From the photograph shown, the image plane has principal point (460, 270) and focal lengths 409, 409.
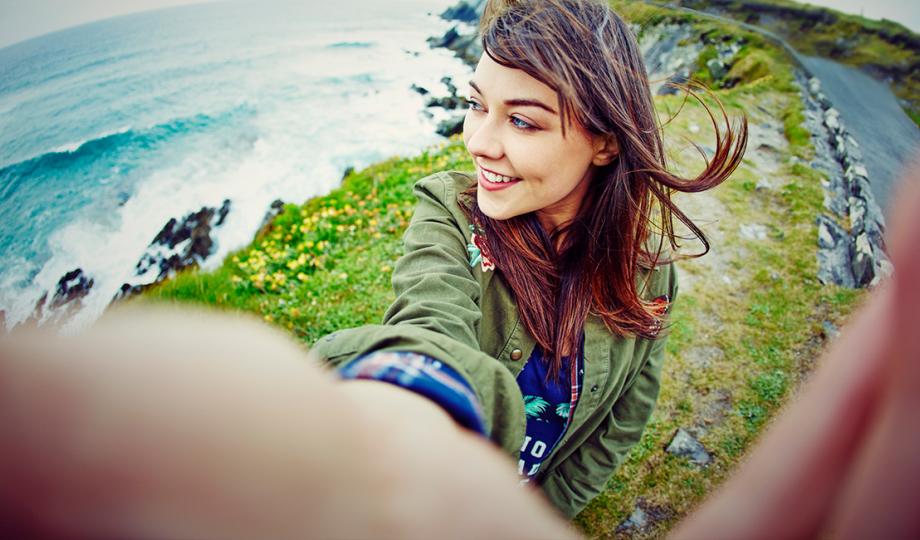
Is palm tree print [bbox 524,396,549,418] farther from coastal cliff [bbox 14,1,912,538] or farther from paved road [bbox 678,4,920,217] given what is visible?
paved road [bbox 678,4,920,217]

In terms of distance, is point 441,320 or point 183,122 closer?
point 441,320

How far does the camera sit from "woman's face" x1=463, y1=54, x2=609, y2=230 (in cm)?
130

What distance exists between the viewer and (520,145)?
4.42ft

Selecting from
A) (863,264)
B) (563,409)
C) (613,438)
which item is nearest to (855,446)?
(563,409)

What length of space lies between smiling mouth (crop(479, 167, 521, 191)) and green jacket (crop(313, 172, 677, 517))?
0.12 metres

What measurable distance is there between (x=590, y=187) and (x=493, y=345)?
0.75m

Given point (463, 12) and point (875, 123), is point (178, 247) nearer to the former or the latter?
point (875, 123)

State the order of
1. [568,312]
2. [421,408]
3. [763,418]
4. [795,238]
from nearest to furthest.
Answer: [421,408]
[568,312]
[763,418]
[795,238]

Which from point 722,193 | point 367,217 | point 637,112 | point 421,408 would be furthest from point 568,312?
point 722,193

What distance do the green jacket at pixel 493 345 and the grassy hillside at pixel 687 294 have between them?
0.95 metres

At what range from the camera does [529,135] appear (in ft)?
4.40

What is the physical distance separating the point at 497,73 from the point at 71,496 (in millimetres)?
1373

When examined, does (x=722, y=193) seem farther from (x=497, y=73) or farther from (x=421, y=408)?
(x=421, y=408)

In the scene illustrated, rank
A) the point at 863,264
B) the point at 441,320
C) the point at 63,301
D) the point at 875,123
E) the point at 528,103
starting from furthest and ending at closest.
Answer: the point at 875,123 → the point at 863,264 → the point at 63,301 → the point at 528,103 → the point at 441,320
